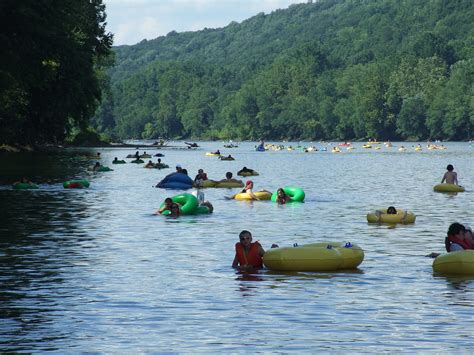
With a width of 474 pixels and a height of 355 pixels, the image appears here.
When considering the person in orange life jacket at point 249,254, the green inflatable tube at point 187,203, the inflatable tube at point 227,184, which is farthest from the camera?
the inflatable tube at point 227,184

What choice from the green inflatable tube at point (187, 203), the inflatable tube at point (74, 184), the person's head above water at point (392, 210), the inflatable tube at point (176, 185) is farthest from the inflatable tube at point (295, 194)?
the inflatable tube at point (74, 184)

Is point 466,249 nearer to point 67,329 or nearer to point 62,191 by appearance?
point 67,329

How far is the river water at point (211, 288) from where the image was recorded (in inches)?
632

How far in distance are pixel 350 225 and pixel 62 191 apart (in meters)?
21.5

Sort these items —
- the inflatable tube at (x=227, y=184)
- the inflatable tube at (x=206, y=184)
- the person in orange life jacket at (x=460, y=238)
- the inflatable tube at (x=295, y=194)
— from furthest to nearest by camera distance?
the inflatable tube at (x=227, y=184) → the inflatable tube at (x=206, y=184) → the inflatable tube at (x=295, y=194) → the person in orange life jacket at (x=460, y=238)

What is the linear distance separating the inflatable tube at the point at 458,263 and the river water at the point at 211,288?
9.0 inches

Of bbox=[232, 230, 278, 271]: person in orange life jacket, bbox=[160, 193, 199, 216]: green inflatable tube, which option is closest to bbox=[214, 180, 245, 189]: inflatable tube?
bbox=[160, 193, 199, 216]: green inflatable tube

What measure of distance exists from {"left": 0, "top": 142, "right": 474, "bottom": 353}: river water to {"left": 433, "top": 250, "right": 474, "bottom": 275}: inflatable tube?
0.23m

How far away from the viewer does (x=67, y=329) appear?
1670 cm

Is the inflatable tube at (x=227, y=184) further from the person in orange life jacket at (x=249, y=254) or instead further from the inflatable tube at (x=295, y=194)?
the person in orange life jacket at (x=249, y=254)

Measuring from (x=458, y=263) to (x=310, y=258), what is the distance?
311 centimetres

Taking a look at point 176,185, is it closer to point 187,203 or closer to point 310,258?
point 187,203

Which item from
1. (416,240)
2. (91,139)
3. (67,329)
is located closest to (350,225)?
(416,240)

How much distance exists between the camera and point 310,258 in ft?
76.3
